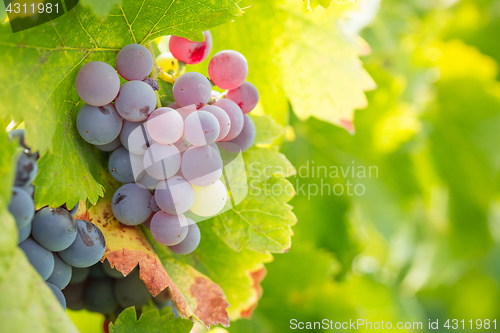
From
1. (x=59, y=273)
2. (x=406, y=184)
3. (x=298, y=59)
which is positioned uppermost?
(x=298, y=59)

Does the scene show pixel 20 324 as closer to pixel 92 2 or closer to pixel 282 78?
pixel 92 2

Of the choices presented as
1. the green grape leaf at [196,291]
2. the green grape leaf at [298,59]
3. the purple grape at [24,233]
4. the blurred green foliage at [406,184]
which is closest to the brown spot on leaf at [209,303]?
the green grape leaf at [196,291]

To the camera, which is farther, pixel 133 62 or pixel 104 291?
pixel 104 291

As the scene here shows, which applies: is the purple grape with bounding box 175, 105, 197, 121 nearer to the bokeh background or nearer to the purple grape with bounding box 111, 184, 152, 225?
the purple grape with bounding box 111, 184, 152, 225

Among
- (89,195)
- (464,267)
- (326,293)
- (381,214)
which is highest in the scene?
(89,195)

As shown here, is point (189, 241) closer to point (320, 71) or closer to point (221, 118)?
point (221, 118)

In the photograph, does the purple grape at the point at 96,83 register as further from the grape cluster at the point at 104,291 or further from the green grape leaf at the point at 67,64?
the grape cluster at the point at 104,291

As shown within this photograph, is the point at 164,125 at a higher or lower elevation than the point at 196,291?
higher

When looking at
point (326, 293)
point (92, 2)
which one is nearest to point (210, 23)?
point (92, 2)

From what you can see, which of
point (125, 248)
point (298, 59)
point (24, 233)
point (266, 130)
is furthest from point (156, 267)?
point (298, 59)
